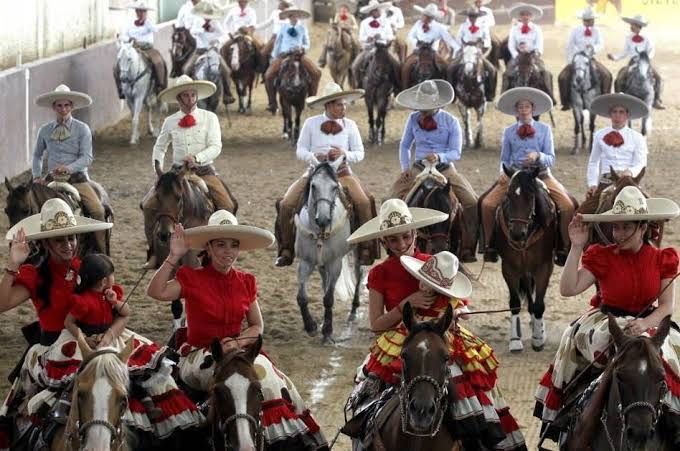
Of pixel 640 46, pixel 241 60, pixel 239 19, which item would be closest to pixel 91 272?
pixel 640 46

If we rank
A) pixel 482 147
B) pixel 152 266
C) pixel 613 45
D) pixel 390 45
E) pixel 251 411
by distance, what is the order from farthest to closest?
pixel 613 45 → pixel 390 45 → pixel 482 147 → pixel 152 266 → pixel 251 411

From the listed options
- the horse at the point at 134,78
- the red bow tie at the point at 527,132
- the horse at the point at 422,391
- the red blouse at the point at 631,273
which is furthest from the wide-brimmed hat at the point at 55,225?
the horse at the point at 134,78

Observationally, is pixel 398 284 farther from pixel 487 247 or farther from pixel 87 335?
pixel 487 247

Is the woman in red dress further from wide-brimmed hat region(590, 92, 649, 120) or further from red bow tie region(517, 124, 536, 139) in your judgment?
wide-brimmed hat region(590, 92, 649, 120)

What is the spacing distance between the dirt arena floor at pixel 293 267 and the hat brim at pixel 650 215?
7.99 ft

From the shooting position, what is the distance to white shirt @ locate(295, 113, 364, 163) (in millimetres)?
14219

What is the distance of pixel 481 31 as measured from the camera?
27.9 meters

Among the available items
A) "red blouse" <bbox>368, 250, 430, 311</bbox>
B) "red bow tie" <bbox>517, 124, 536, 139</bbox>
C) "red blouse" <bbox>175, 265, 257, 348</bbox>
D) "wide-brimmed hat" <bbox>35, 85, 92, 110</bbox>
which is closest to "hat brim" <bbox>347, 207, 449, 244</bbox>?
"red blouse" <bbox>368, 250, 430, 311</bbox>

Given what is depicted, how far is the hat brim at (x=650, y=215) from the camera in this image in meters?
8.12

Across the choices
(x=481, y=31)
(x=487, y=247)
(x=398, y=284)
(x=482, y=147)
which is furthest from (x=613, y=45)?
(x=398, y=284)

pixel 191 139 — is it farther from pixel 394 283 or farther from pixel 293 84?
pixel 293 84

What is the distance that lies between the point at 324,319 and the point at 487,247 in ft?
5.55

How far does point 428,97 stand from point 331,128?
148 centimetres

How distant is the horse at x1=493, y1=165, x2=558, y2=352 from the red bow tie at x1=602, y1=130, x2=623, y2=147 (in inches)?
53.8
